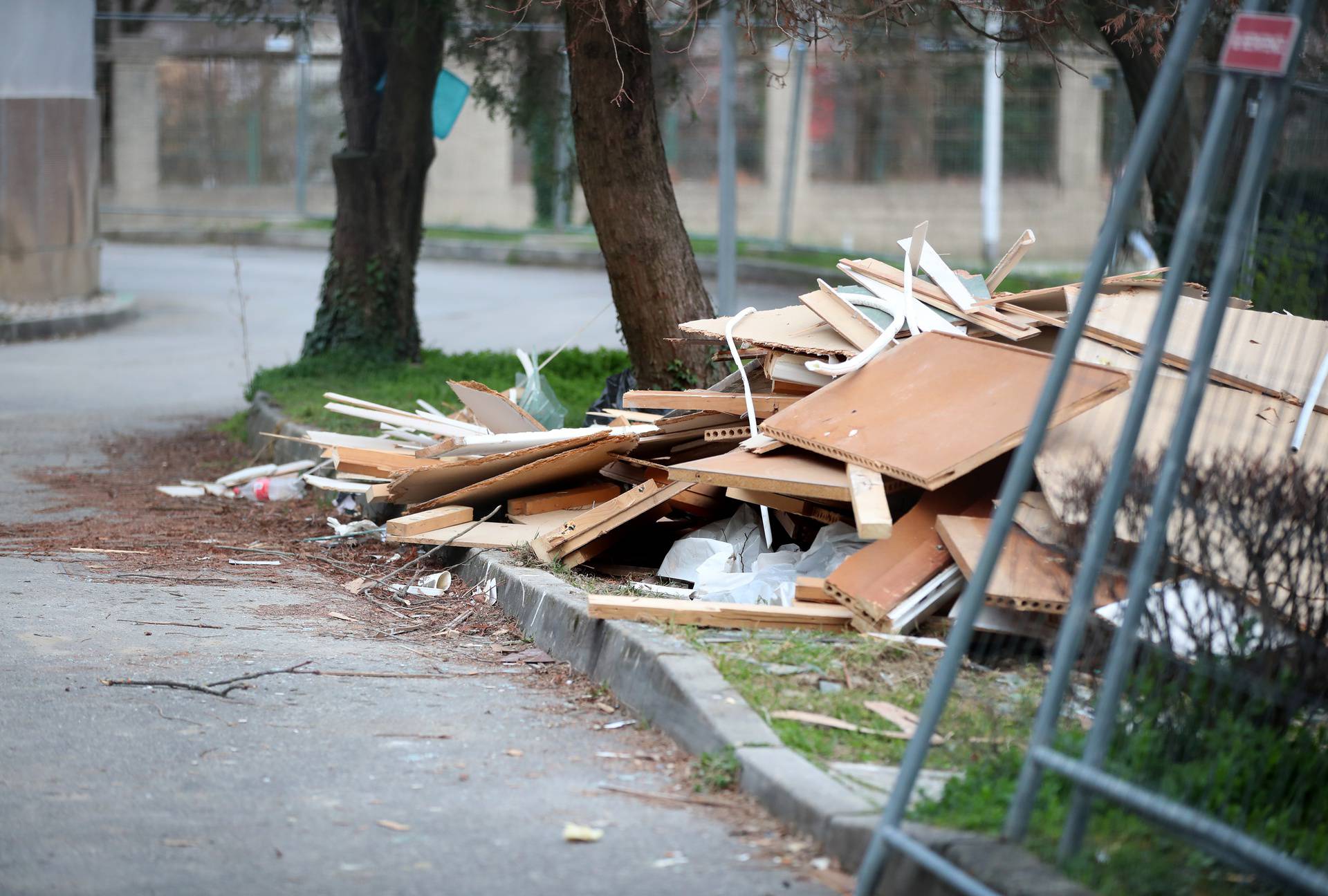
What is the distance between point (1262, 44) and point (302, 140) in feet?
103

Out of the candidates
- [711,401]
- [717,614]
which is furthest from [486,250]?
[717,614]

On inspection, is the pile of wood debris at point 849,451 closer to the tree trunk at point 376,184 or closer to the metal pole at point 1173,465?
the metal pole at point 1173,465

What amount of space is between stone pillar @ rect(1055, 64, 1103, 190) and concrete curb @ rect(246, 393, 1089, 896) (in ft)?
74.0

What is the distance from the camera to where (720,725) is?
3.96 m

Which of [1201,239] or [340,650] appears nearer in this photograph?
[1201,239]

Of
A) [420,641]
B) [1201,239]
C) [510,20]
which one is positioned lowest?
[420,641]

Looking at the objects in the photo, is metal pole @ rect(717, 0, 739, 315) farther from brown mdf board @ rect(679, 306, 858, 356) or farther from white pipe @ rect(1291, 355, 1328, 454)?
white pipe @ rect(1291, 355, 1328, 454)

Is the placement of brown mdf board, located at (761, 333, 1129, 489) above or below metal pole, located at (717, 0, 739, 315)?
below

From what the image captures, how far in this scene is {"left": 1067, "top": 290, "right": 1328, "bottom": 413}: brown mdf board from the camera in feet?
17.3

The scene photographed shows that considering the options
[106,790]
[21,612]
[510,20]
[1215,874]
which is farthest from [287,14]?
[1215,874]

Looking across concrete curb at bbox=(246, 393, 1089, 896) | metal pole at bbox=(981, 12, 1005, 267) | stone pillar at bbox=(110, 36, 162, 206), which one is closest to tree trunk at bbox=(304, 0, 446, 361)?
concrete curb at bbox=(246, 393, 1089, 896)

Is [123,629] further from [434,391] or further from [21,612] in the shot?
[434,391]

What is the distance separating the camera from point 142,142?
3253cm

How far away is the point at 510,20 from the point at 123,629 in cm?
829
